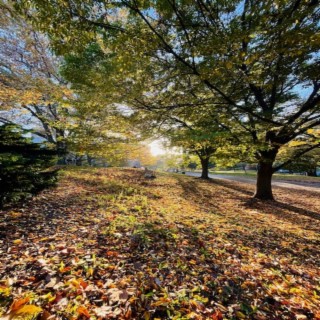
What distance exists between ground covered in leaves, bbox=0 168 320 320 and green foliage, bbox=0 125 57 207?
0.37 metres

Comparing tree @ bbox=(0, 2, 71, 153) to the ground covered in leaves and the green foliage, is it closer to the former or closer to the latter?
the green foliage

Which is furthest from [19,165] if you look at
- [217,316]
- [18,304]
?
[217,316]

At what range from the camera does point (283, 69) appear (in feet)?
16.2

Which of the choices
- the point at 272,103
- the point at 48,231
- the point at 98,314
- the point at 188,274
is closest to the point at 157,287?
the point at 188,274

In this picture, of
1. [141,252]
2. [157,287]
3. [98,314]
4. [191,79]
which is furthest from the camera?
[191,79]

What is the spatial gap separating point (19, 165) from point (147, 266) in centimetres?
301

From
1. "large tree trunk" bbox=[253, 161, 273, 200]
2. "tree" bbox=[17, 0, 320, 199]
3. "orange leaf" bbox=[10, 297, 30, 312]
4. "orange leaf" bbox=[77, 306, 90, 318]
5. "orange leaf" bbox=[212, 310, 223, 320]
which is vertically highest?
"tree" bbox=[17, 0, 320, 199]

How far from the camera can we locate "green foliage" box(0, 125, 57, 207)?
11.8 feet

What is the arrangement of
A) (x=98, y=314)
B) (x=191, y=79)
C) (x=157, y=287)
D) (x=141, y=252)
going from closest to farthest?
1. (x=98, y=314)
2. (x=157, y=287)
3. (x=141, y=252)
4. (x=191, y=79)

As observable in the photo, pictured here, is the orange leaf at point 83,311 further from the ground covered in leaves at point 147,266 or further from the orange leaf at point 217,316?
the orange leaf at point 217,316

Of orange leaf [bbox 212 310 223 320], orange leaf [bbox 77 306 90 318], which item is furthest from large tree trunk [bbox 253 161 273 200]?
orange leaf [bbox 77 306 90 318]

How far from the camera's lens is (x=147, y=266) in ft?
8.43

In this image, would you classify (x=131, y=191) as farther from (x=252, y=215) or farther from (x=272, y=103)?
(x=272, y=103)

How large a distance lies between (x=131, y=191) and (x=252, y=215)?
4.09 meters
